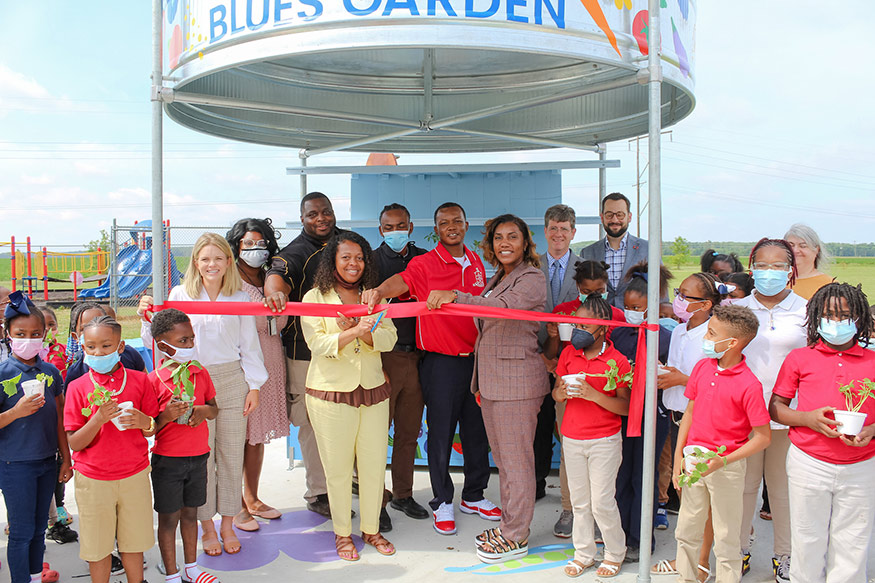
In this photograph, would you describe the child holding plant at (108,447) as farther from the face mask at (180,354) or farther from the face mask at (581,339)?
the face mask at (581,339)

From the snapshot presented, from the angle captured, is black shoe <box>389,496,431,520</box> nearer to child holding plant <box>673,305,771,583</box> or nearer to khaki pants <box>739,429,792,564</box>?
child holding plant <box>673,305,771,583</box>

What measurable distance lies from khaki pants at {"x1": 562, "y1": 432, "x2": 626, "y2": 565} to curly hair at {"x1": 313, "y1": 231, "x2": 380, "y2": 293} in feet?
5.39

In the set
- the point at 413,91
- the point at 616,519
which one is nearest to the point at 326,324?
the point at 616,519

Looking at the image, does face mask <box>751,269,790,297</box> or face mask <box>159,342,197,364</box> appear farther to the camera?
face mask <box>751,269,790,297</box>

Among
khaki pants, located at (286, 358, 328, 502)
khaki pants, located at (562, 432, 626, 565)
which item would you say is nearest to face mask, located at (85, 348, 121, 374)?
khaki pants, located at (286, 358, 328, 502)

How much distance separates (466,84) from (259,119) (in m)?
1.95

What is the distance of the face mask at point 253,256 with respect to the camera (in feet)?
15.7

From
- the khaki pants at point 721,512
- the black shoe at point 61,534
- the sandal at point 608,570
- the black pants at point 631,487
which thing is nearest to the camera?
the khaki pants at point 721,512

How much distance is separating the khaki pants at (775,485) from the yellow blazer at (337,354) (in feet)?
7.64

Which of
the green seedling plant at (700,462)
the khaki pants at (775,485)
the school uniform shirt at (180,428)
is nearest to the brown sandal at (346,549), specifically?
the school uniform shirt at (180,428)

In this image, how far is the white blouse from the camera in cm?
423

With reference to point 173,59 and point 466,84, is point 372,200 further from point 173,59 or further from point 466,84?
point 173,59

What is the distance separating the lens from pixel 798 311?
3.93 m

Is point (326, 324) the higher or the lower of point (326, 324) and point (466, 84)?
the lower
